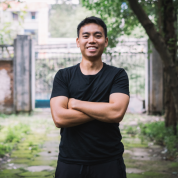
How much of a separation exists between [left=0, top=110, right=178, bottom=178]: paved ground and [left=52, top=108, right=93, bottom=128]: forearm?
2.03m

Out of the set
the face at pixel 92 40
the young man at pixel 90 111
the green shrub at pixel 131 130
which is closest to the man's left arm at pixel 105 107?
the young man at pixel 90 111

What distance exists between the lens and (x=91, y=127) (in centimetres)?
193

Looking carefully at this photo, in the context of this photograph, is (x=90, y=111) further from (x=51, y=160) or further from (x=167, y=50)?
(x=167, y=50)

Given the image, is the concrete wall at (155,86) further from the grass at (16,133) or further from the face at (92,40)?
the face at (92,40)

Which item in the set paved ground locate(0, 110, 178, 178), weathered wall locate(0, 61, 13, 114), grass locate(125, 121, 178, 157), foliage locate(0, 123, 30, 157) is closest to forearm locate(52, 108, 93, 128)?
paved ground locate(0, 110, 178, 178)

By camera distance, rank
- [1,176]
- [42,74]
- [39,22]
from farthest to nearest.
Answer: [39,22] < [42,74] < [1,176]

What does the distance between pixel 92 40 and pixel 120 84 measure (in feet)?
1.37

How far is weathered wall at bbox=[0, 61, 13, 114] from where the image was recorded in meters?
10.3

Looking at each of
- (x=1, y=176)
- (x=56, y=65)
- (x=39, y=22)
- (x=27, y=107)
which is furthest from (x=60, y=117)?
(x=39, y=22)

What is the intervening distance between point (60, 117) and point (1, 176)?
2252mm

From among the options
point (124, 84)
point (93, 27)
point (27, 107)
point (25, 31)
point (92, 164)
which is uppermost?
point (25, 31)

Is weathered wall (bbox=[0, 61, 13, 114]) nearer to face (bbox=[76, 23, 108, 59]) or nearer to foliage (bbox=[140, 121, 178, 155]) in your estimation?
foliage (bbox=[140, 121, 178, 155])

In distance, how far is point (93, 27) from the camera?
2.07m

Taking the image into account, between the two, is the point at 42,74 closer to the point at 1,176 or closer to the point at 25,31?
the point at 1,176
